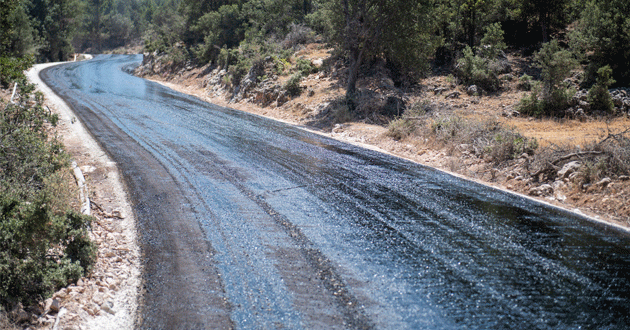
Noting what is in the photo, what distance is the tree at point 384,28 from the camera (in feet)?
64.6

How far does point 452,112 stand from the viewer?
1518 cm

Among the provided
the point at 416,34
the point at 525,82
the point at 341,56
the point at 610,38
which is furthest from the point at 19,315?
the point at 341,56

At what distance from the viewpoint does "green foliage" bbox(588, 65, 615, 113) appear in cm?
1597

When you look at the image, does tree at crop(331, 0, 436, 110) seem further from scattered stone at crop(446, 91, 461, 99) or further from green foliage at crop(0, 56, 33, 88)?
green foliage at crop(0, 56, 33, 88)

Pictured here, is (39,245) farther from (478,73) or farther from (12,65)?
(478,73)

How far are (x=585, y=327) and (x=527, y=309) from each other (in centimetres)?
58

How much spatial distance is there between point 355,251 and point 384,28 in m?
16.3

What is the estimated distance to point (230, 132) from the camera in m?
15.4

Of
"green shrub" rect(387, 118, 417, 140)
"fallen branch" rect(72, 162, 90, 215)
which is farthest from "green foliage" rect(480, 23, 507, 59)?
"fallen branch" rect(72, 162, 90, 215)

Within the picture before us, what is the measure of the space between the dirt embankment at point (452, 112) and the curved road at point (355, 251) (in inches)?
42.6

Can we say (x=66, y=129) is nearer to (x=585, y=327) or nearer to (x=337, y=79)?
(x=337, y=79)

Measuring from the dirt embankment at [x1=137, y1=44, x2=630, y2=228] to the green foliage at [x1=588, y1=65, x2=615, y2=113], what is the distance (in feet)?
2.72

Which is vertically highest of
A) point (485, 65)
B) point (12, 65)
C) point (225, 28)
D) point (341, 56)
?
point (225, 28)

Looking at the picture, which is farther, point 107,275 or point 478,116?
point 478,116
